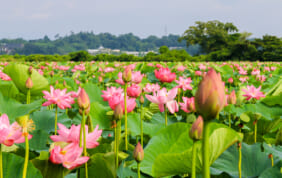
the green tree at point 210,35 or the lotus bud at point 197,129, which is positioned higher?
the green tree at point 210,35

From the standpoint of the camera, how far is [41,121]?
98cm

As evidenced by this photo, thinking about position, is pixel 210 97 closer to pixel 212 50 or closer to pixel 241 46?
pixel 241 46

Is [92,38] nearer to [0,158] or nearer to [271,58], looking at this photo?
[271,58]

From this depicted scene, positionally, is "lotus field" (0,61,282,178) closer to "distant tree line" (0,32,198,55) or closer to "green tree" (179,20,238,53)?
"green tree" (179,20,238,53)

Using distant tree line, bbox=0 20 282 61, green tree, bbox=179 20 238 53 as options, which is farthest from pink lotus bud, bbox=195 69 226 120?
green tree, bbox=179 20 238 53

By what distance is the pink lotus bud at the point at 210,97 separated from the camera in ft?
0.99

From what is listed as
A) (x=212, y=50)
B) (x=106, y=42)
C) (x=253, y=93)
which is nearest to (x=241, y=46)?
(x=212, y=50)

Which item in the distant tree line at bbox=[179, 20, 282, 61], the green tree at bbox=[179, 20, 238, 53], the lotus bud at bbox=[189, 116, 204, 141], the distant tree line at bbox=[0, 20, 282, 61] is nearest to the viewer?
the lotus bud at bbox=[189, 116, 204, 141]

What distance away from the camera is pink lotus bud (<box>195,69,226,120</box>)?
30cm

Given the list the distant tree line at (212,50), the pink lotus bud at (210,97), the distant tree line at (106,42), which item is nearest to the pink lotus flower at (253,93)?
the pink lotus bud at (210,97)

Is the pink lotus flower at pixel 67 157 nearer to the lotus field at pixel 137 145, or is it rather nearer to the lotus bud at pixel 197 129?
the lotus field at pixel 137 145

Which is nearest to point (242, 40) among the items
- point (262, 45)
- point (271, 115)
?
point (262, 45)

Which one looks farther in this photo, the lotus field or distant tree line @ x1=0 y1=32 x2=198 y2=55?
distant tree line @ x1=0 y1=32 x2=198 y2=55

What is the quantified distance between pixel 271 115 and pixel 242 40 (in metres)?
28.5
